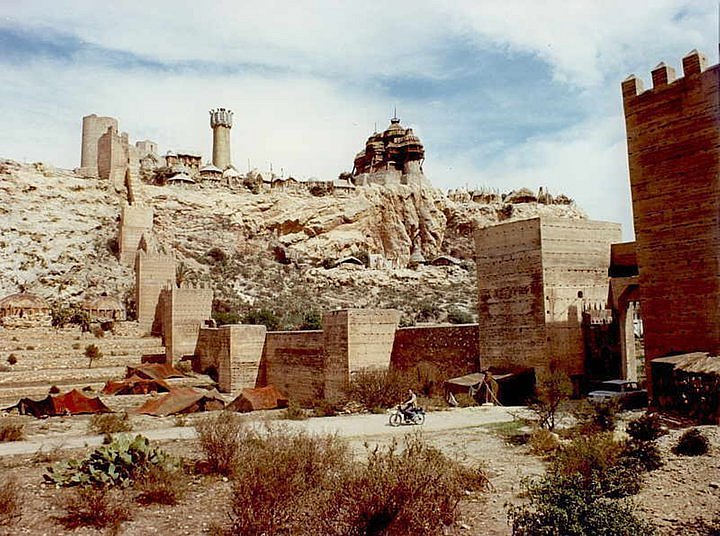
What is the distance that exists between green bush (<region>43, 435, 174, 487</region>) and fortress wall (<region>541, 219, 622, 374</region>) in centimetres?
970

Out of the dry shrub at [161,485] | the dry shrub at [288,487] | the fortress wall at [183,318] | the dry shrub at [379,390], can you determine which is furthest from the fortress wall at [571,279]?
the fortress wall at [183,318]

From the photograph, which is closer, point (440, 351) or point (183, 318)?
point (440, 351)

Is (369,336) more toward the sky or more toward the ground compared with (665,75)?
more toward the ground

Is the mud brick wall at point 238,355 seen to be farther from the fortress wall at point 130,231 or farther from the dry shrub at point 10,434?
the fortress wall at point 130,231

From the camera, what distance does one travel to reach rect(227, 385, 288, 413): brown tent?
1788 centimetres

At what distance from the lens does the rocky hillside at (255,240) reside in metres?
→ 37.2

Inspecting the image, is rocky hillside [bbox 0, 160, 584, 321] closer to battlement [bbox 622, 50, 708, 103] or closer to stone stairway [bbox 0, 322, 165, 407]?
stone stairway [bbox 0, 322, 165, 407]

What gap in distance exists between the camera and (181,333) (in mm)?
28094

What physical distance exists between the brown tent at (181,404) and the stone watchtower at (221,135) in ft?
136

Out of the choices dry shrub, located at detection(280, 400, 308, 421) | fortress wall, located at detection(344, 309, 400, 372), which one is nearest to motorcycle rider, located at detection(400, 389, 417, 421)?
dry shrub, located at detection(280, 400, 308, 421)

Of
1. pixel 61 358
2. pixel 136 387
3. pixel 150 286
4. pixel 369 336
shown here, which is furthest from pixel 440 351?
pixel 150 286

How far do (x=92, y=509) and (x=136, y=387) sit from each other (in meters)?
15.5

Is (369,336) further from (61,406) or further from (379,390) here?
(61,406)

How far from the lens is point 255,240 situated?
155 ft
